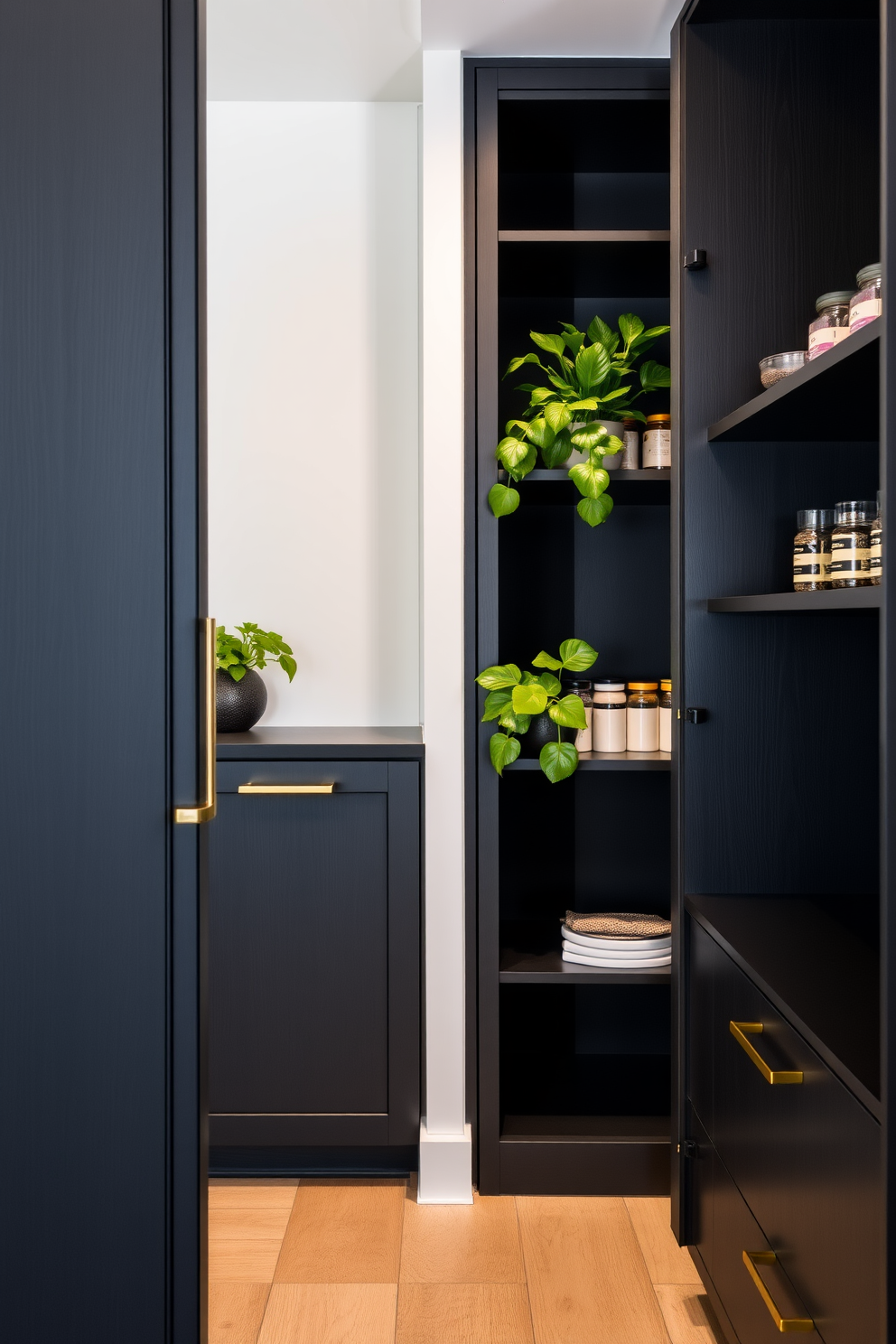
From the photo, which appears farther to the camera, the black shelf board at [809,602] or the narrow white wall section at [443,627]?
the narrow white wall section at [443,627]

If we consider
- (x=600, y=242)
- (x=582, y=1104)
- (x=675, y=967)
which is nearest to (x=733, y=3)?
(x=600, y=242)

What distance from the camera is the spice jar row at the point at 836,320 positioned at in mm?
1282

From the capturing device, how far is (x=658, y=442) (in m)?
2.19

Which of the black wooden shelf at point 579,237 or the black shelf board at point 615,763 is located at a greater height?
the black wooden shelf at point 579,237

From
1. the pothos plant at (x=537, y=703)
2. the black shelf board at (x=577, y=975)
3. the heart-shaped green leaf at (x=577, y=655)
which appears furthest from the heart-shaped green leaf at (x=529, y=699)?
the black shelf board at (x=577, y=975)

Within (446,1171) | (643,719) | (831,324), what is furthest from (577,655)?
(446,1171)

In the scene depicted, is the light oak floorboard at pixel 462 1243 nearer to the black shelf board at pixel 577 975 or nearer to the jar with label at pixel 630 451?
the black shelf board at pixel 577 975

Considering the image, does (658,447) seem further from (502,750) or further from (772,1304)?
(772,1304)

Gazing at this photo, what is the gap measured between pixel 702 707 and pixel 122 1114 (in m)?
1.15

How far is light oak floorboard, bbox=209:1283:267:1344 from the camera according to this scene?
175 centimetres

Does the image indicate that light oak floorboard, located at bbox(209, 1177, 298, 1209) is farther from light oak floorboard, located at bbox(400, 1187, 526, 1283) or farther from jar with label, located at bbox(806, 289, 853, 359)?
jar with label, located at bbox(806, 289, 853, 359)

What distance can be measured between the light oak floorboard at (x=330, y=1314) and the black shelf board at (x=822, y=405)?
160 cm

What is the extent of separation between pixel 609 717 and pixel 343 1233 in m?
1.15

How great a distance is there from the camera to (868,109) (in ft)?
6.05
